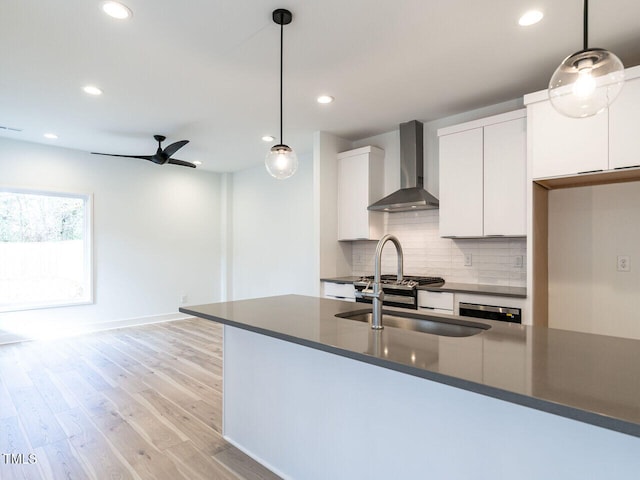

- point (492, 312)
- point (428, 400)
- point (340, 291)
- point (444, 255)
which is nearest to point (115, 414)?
point (340, 291)

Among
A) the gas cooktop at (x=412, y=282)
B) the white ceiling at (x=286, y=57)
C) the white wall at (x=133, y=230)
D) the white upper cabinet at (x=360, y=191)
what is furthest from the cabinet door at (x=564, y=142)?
the white wall at (x=133, y=230)

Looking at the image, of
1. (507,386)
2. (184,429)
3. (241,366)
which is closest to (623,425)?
(507,386)

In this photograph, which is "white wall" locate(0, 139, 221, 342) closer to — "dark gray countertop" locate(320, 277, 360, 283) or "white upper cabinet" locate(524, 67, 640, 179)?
"dark gray countertop" locate(320, 277, 360, 283)

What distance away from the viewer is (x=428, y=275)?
4.09m

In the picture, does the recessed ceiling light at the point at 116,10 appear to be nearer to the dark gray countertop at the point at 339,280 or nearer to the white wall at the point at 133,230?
the dark gray countertop at the point at 339,280

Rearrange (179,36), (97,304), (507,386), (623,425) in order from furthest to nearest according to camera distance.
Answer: (97,304)
(179,36)
(507,386)
(623,425)

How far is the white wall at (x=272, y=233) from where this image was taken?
18.3 ft

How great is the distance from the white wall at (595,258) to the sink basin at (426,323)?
1.90 m

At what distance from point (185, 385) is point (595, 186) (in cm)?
401

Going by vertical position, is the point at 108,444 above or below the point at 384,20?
below

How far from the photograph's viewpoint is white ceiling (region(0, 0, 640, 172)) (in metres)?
2.17

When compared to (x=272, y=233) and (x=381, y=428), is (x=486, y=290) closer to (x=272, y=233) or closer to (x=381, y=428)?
(x=381, y=428)

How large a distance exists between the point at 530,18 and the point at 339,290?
2.94 meters

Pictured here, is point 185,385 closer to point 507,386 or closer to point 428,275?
point 428,275
